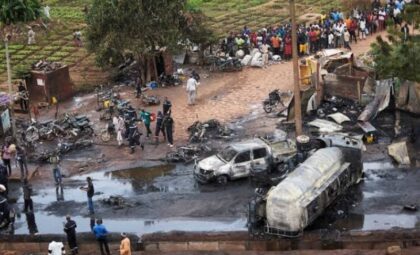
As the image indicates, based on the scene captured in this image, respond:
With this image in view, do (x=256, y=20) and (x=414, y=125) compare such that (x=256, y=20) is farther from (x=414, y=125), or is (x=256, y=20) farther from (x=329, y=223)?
(x=329, y=223)

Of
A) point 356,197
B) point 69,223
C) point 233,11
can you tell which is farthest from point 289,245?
point 233,11

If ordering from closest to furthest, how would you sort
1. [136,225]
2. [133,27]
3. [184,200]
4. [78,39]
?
[136,225] < [184,200] < [133,27] < [78,39]

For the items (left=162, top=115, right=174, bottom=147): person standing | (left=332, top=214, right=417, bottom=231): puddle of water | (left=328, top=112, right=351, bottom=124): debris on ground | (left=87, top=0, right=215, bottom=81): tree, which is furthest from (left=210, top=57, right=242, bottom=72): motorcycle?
(left=332, top=214, right=417, bottom=231): puddle of water

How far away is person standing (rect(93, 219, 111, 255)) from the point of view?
20969 millimetres

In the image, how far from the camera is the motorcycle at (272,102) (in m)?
34.0

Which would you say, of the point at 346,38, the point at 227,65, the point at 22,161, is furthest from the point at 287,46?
the point at 22,161

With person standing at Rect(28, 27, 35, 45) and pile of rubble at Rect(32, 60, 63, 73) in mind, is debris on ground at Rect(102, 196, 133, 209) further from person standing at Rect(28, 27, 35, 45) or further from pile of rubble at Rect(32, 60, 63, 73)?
person standing at Rect(28, 27, 35, 45)

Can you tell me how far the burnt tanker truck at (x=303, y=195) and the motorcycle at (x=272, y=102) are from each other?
9267 millimetres

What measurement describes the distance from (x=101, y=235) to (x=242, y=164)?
7068 mm

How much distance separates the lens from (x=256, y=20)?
51.2 metres

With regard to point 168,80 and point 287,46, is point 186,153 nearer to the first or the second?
point 168,80

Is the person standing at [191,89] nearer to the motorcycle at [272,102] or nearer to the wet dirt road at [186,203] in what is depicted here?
the motorcycle at [272,102]

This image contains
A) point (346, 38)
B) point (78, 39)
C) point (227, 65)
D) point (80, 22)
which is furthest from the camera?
point (80, 22)

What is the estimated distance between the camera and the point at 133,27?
119 feet
